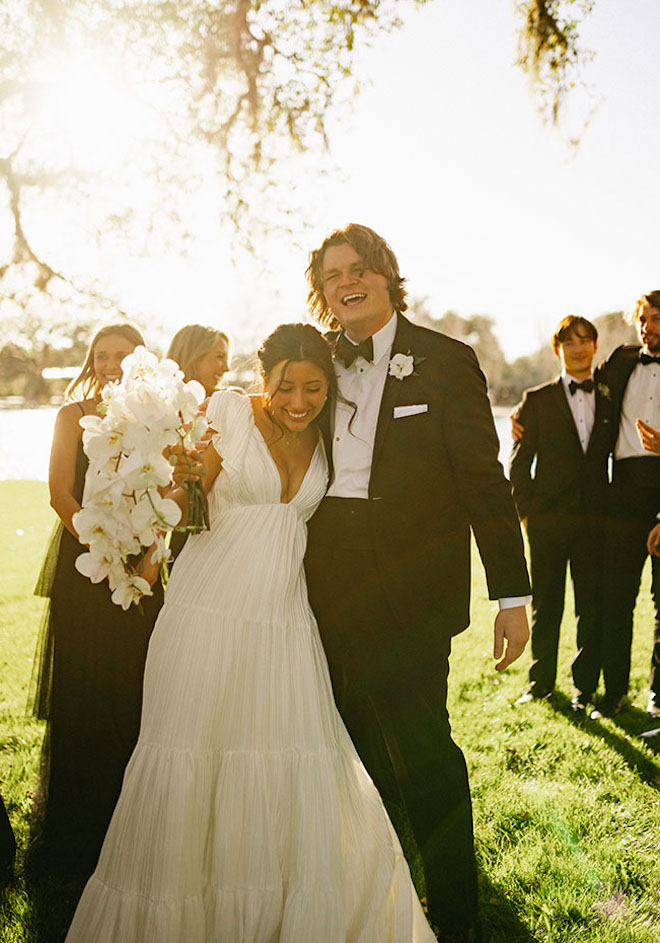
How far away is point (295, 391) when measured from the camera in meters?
3.01

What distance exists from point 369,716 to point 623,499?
3046 mm

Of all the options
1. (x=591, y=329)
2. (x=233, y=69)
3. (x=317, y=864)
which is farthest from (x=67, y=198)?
(x=317, y=864)

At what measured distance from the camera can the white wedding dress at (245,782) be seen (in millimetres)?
2604

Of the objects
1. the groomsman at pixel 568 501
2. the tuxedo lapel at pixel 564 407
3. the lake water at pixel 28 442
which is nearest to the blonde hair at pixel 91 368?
the groomsman at pixel 568 501

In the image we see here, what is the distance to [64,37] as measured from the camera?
865 cm

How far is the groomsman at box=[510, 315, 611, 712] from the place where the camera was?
5547mm

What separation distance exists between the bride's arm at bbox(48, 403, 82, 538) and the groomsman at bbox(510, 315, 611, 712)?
3.51 metres

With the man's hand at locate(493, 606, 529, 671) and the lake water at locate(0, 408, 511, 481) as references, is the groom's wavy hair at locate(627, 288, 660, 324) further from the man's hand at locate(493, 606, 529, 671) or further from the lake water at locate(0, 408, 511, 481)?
the lake water at locate(0, 408, 511, 481)

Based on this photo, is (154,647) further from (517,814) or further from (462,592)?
(517,814)

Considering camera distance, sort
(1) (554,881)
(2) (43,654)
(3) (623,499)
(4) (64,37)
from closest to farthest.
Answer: (1) (554,881)
(2) (43,654)
(3) (623,499)
(4) (64,37)

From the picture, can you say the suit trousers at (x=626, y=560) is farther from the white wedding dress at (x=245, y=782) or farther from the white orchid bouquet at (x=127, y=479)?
the white orchid bouquet at (x=127, y=479)

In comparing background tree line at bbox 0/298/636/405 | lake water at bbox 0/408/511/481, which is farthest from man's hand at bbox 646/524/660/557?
background tree line at bbox 0/298/636/405

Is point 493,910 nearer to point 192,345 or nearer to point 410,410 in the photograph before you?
point 410,410

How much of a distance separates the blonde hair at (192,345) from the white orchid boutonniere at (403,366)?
2092 millimetres
